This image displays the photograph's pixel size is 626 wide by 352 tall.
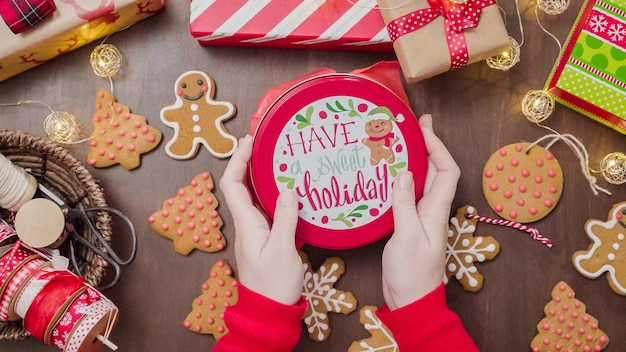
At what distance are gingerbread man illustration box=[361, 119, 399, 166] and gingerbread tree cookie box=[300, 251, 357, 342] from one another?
228 mm

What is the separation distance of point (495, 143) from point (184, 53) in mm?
647

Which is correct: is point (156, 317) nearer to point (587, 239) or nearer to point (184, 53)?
point (184, 53)

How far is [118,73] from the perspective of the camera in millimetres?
1137

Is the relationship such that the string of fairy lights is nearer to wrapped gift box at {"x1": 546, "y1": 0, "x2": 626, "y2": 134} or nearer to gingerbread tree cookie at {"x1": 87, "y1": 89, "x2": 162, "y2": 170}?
wrapped gift box at {"x1": 546, "y1": 0, "x2": 626, "y2": 134}

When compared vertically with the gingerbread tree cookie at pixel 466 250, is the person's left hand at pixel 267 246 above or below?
above

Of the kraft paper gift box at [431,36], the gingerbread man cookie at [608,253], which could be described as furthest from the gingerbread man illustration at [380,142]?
the gingerbread man cookie at [608,253]

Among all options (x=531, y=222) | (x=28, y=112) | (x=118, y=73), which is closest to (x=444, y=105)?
(x=531, y=222)

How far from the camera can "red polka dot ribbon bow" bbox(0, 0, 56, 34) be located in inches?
39.1

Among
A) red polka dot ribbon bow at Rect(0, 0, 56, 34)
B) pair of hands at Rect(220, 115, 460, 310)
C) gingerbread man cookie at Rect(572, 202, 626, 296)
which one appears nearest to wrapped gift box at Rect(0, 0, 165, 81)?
red polka dot ribbon bow at Rect(0, 0, 56, 34)

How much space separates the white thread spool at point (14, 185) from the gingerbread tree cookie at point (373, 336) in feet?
2.18

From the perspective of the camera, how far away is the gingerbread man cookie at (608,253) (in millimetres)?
1124

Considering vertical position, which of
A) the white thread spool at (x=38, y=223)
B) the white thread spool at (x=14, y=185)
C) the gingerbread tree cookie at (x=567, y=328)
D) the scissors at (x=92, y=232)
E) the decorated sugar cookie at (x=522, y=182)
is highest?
the white thread spool at (x=14, y=185)

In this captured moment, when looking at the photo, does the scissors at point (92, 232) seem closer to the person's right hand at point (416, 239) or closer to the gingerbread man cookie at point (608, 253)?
the person's right hand at point (416, 239)

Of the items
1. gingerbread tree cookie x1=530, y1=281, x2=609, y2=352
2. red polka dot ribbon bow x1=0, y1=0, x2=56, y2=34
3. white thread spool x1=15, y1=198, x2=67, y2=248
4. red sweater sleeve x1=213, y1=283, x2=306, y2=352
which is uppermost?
red polka dot ribbon bow x1=0, y1=0, x2=56, y2=34
